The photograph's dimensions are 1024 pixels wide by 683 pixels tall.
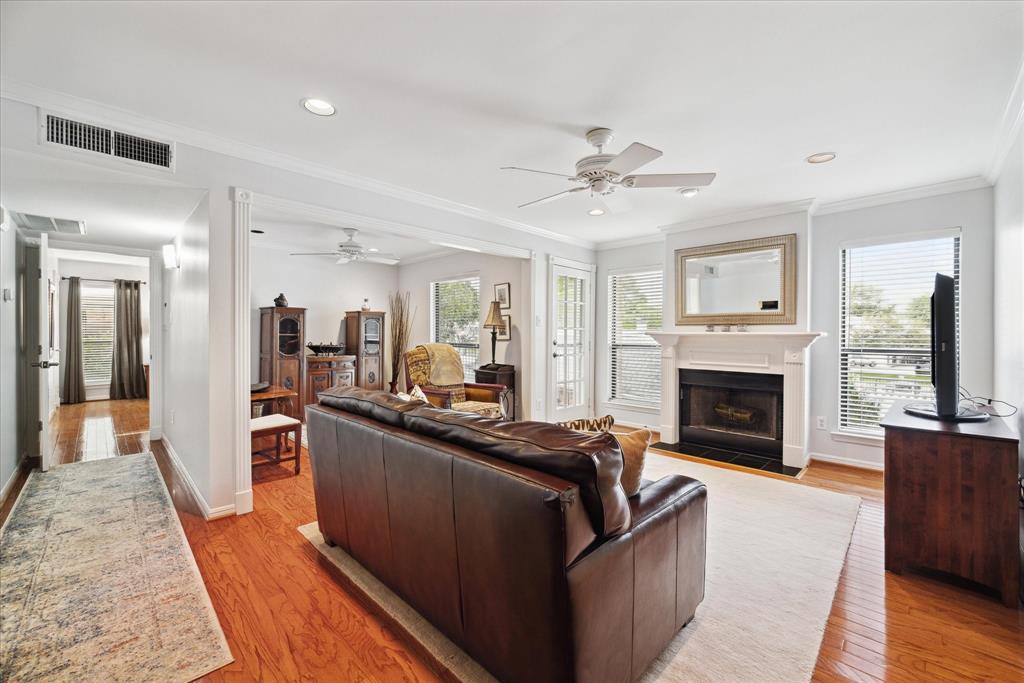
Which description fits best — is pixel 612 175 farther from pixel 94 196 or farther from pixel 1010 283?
pixel 94 196

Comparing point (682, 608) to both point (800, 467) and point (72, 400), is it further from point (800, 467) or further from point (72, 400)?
point (72, 400)

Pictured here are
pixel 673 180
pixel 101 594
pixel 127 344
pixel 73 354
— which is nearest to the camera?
pixel 101 594

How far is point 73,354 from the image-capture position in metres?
7.27

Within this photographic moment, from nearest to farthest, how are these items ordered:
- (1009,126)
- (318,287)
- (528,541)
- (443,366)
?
(528,541), (1009,126), (443,366), (318,287)

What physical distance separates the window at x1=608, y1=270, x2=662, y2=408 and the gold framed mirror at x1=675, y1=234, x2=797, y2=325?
697 mm

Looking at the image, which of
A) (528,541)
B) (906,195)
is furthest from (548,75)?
(906,195)

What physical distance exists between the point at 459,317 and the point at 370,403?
4.69 m

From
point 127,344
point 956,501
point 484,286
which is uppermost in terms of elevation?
point 484,286

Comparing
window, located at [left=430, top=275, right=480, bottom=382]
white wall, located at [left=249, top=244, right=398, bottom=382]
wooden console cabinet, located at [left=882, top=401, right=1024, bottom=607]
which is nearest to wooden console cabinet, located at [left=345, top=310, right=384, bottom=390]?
white wall, located at [left=249, top=244, right=398, bottom=382]

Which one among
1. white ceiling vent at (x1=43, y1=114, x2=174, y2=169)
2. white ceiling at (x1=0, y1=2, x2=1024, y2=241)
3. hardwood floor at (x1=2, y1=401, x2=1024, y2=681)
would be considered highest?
white ceiling at (x1=0, y1=2, x2=1024, y2=241)

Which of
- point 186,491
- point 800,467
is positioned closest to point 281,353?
point 186,491

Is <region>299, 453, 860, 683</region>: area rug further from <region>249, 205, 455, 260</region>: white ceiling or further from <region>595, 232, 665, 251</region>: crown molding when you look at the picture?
<region>249, 205, 455, 260</region>: white ceiling

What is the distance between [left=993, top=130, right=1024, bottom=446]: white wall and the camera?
245 centimetres

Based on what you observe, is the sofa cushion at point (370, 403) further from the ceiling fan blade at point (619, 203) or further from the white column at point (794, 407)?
the white column at point (794, 407)
